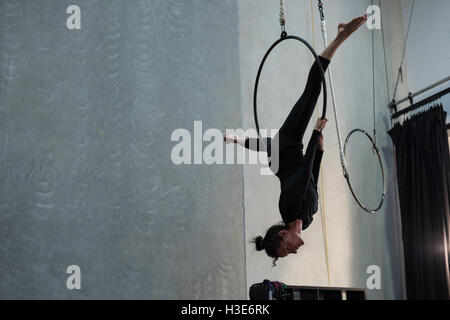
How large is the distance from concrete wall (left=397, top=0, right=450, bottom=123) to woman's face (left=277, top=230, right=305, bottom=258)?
2.44m

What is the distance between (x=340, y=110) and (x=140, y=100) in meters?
2.12

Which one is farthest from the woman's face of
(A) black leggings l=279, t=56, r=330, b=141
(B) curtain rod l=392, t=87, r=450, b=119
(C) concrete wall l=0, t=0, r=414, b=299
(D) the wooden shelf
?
(B) curtain rod l=392, t=87, r=450, b=119

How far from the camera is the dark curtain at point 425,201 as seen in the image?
461 cm

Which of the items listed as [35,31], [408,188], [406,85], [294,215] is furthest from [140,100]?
[406,85]

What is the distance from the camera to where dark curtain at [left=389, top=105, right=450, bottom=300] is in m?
4.61

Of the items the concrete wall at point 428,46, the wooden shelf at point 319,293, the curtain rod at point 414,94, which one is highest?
the concrete wall at point 428,46

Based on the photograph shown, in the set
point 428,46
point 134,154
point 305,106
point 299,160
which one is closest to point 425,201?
point 428,46

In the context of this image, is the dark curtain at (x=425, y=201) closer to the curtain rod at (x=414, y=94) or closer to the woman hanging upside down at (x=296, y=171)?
the curtain rod at (x=414, y=94)

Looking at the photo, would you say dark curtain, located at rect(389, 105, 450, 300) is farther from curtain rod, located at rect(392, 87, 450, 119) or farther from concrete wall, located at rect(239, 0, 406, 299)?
concrete wall, located at rect(239, 0, 406, 299)

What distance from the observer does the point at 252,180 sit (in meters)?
Result: 4.27

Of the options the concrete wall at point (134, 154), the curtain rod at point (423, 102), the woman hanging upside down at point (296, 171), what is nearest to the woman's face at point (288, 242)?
the woman hanging upside down at point (296, 171)

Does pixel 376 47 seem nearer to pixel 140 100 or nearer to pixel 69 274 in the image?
pixel 140 100

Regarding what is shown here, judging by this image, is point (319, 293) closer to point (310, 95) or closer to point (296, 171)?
point (296, 171)

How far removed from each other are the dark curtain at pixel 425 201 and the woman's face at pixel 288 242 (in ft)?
6.19
